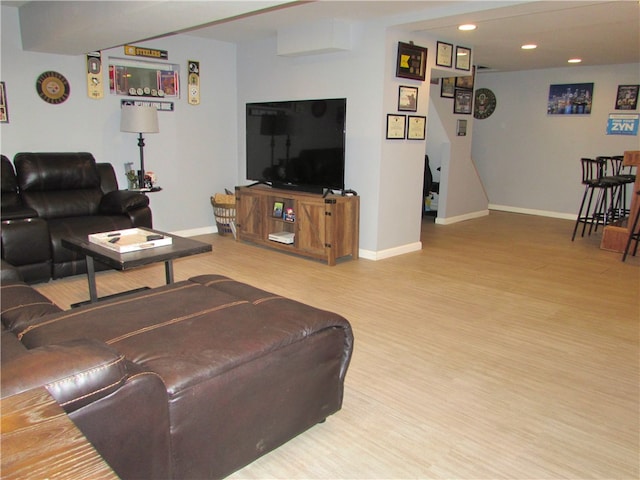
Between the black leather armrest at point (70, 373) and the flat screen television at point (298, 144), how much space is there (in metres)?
3.58

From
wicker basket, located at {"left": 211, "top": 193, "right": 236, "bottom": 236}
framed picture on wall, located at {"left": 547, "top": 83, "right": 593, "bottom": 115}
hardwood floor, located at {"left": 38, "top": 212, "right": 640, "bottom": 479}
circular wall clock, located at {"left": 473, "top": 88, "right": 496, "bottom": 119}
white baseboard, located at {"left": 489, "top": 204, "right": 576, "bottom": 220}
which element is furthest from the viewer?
circular wall clock, located at {"left": 473, "top": 88, "right": 496, "bottom": 119}

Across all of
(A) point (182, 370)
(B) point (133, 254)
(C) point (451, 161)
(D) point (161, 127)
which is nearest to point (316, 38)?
(D) point (161, 127)

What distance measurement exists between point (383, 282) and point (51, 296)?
259cm

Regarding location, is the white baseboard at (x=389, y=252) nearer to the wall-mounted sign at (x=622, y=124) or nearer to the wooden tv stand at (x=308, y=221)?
the wooden tv stand at (x=308, y=221)

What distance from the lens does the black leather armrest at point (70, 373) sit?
108cm

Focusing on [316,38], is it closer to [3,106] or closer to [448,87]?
[448,87]

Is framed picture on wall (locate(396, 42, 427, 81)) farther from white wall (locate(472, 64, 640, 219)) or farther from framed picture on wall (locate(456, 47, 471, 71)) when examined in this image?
white wall (locate(472, 64, 640, 219))

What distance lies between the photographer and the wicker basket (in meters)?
5.65

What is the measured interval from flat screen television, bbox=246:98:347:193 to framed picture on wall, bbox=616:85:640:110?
4.63 metres

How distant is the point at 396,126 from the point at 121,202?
2.65m

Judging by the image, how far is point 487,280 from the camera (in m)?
4.19

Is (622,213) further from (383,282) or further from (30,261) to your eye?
(30,261)

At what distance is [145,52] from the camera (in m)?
5.11

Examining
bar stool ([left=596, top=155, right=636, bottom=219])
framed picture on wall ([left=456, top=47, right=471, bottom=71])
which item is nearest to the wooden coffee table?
framed picture on wall ([left=456, top=47, right=471, bottom=71])
